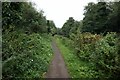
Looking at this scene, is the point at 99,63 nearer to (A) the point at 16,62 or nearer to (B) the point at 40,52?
(A) the point at 16,62

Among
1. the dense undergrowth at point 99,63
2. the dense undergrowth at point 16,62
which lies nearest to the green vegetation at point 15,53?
the dense undergrowth at point 16,62

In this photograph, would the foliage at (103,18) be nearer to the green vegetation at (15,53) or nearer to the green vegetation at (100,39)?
the green vegetation at (100,39)

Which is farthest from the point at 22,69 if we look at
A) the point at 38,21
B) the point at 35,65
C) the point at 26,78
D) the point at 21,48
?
the point at 38,21

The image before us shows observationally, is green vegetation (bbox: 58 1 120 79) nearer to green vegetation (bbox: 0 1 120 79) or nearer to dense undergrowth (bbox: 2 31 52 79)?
green vegetation (bbox: 0 1 120 79)

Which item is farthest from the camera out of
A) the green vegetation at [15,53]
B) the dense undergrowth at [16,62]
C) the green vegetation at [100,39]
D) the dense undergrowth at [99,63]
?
the green vegetation at [100,39]

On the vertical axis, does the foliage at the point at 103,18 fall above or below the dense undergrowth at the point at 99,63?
above

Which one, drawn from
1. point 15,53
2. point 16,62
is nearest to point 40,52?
point 15,53

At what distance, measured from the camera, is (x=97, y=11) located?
133 ft

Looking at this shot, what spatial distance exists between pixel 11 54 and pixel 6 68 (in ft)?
5.34

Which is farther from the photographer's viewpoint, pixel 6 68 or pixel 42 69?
pixel 42 69

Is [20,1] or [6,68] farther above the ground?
[20,1]

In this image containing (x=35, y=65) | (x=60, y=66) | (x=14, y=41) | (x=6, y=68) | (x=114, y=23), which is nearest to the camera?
(x=6, y=68)

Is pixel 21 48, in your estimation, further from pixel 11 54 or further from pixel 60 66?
pixel 60 66

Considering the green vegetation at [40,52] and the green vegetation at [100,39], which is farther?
the green vegetation at [100,39]
